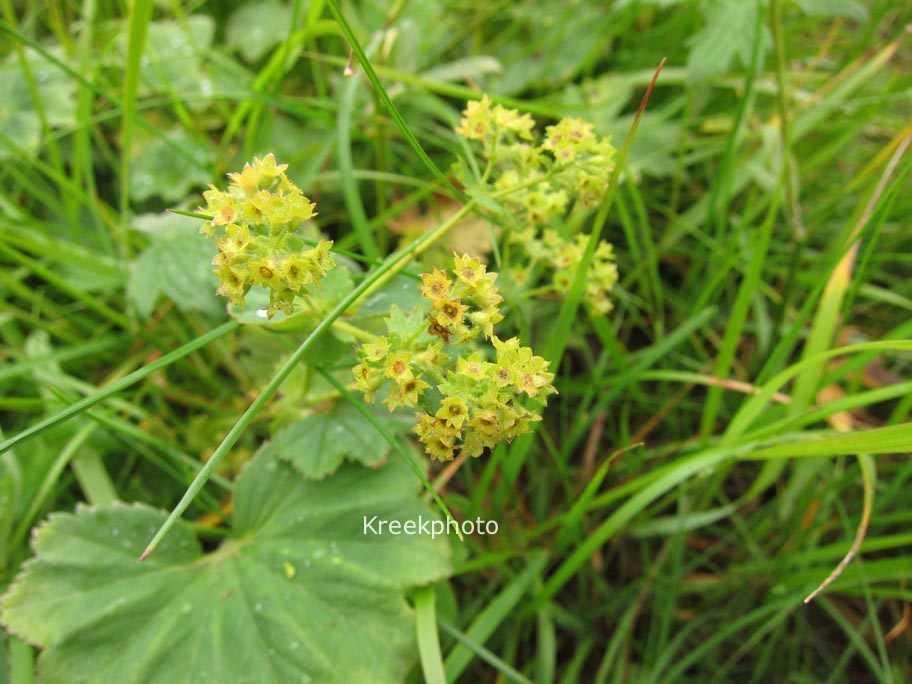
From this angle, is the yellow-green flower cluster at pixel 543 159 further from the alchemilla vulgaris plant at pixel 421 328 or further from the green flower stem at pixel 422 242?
the alchemilla vulgaris plant at pixel 421 328

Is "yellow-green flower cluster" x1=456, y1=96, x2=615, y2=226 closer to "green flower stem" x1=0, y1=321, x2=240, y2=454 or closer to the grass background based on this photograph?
the grass background

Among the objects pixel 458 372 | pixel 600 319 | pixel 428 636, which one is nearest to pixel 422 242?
pixel 458 372

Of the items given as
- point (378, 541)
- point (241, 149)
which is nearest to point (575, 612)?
point (378, 541)

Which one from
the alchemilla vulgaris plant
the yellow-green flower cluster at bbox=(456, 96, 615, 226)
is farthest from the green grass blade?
the yellow-green flower cluster at bbox=(456, 96, 615, 226)

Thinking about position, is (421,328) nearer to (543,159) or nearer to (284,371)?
(284,371)

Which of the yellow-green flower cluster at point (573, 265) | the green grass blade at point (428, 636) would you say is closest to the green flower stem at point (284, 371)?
the yellow-green flower cluster at point (573, 265)
